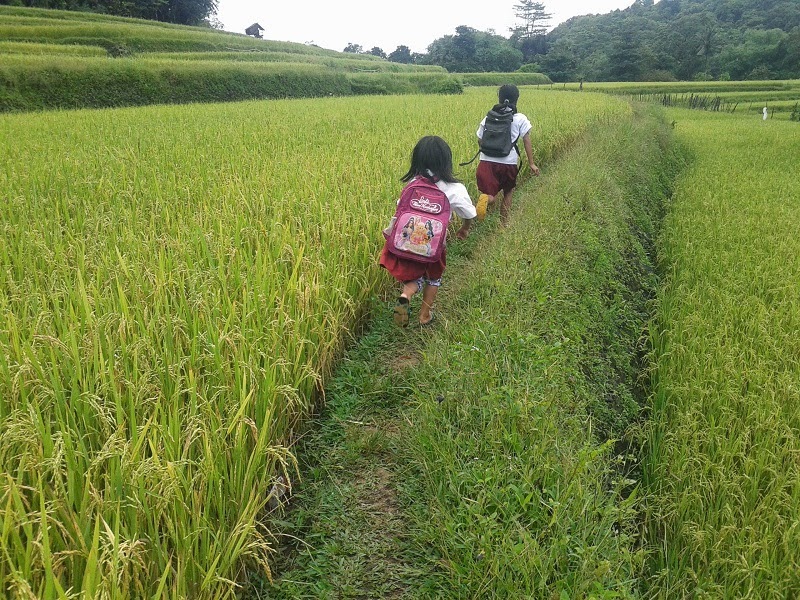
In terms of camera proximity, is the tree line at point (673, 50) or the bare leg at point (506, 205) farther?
the tree line at point (673, 50)

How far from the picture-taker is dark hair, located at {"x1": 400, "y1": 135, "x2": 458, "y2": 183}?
3320 mm

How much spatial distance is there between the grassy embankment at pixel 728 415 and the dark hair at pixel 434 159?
1.69 metres

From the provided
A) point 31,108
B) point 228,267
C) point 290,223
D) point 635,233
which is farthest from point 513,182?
point 31,108

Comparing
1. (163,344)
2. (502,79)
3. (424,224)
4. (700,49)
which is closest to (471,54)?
(502,79)

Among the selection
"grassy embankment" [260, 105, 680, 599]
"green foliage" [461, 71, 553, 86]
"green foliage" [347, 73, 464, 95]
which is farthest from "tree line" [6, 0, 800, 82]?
"grassy embankment" [260, 105, 680, 599]

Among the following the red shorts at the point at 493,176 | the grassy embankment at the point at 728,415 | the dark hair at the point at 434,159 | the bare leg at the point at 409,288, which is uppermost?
the dark hair at the point at 434,159

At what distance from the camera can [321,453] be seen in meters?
2.35

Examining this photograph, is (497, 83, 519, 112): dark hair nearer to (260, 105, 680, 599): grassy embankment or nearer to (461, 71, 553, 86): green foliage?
(260, 105, 680, 599): grassy embankment

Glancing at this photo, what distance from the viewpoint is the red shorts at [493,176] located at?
529cm

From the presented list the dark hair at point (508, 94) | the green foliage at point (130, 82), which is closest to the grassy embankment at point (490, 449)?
the dark hair at point (508, 94)

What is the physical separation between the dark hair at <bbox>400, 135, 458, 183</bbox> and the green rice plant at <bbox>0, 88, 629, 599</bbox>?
647 mm

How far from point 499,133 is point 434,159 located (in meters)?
2.08

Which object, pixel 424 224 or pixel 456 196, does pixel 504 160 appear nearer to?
pixel 456 196

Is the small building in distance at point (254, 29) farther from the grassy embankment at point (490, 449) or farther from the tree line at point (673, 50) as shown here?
the grassy embankment at point (490, 449)
